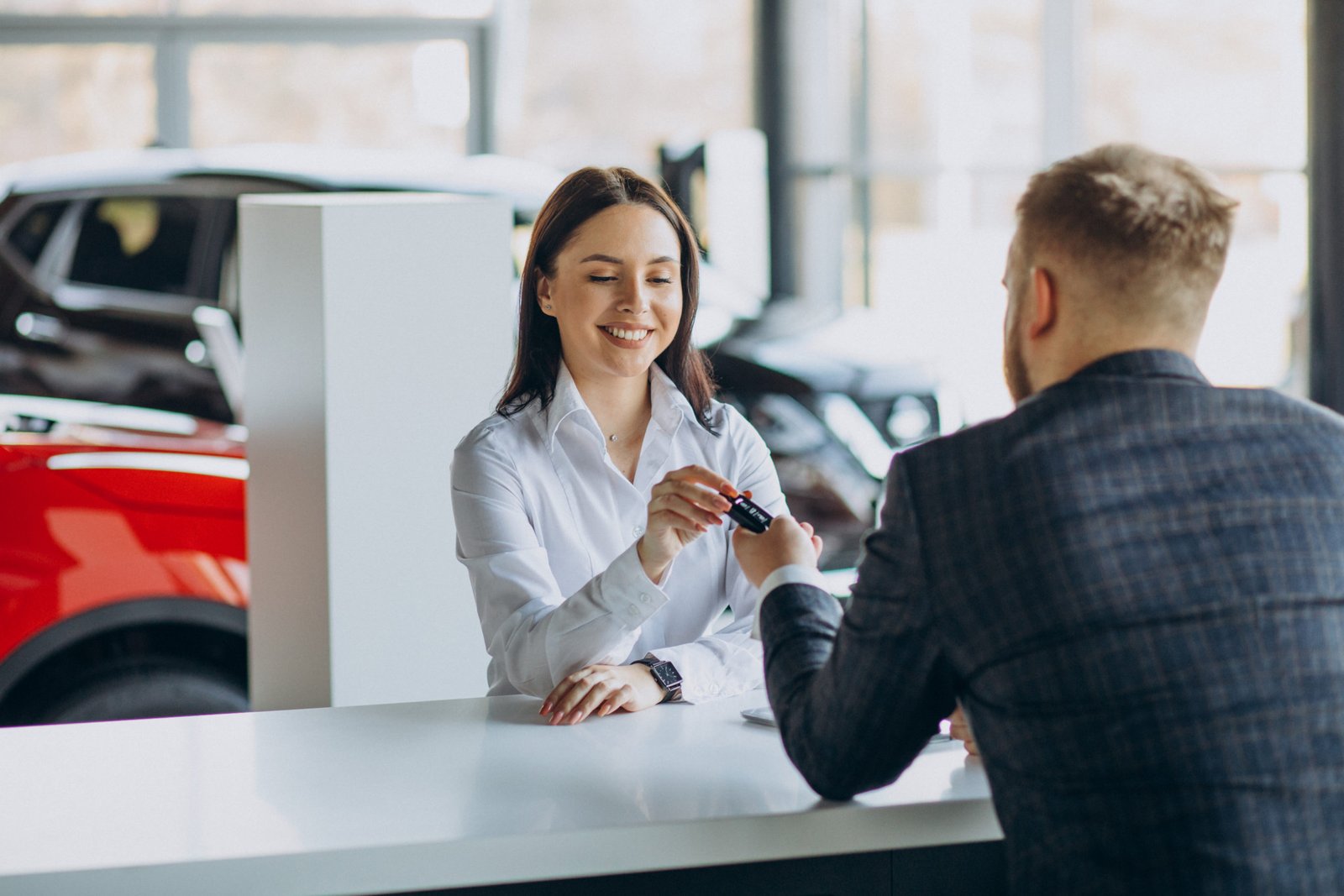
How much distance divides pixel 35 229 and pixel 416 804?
3.80 m

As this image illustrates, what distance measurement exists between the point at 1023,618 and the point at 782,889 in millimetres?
503

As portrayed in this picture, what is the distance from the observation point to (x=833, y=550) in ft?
14.4

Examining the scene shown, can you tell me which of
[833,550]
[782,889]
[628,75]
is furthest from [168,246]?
[628,75]

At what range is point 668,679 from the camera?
2.03 m

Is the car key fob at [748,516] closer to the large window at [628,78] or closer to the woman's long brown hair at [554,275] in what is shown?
the woman's long brown hair at [554,275]

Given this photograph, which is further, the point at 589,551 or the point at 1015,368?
the point at 589,551

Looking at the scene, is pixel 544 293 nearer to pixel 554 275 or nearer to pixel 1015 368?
pixel 554 275

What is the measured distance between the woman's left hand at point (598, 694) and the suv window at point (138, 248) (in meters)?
3.30

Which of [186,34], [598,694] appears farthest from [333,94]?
[598,694]

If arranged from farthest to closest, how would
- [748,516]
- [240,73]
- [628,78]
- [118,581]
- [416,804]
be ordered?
[628,78]
[240,73]
[118,581]
[748,516]
[416,804]

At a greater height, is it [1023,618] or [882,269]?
[882,269]

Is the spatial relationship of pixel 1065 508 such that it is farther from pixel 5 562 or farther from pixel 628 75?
pixel 628 75

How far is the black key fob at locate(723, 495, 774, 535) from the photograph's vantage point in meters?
1.84

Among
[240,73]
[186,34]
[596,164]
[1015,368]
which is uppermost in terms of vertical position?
[186,34]
